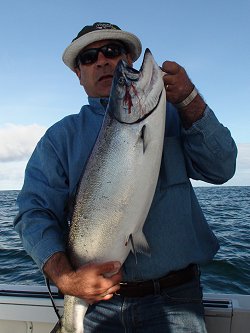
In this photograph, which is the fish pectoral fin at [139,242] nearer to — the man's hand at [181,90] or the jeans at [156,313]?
the jeans at [156,313]

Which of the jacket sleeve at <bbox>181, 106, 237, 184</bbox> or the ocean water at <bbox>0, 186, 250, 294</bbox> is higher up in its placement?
the jacket sleeve at <bbox>181, 106, 237, 184</bbox>

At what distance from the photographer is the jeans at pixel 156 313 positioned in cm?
252

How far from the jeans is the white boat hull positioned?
34.0 inches

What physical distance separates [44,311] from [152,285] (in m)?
1.54

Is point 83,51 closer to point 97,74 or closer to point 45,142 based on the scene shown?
point 97,74

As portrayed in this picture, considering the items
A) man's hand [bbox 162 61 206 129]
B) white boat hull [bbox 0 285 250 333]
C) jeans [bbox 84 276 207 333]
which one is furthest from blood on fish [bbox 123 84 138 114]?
white boat hull [bbox 0 285 250 333]

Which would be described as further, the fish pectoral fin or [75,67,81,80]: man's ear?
[75,67,81,80]: man's ear

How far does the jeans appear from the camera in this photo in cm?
252

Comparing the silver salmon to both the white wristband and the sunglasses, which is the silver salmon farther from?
the sunglasses

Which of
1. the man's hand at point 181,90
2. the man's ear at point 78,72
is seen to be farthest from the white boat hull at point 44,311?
the man's ear at point 78,72

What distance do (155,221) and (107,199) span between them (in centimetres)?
42

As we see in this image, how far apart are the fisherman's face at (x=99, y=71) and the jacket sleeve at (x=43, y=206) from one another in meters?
0.60

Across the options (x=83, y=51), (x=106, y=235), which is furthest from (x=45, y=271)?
(x=83, y=51)

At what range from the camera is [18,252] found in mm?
10391
